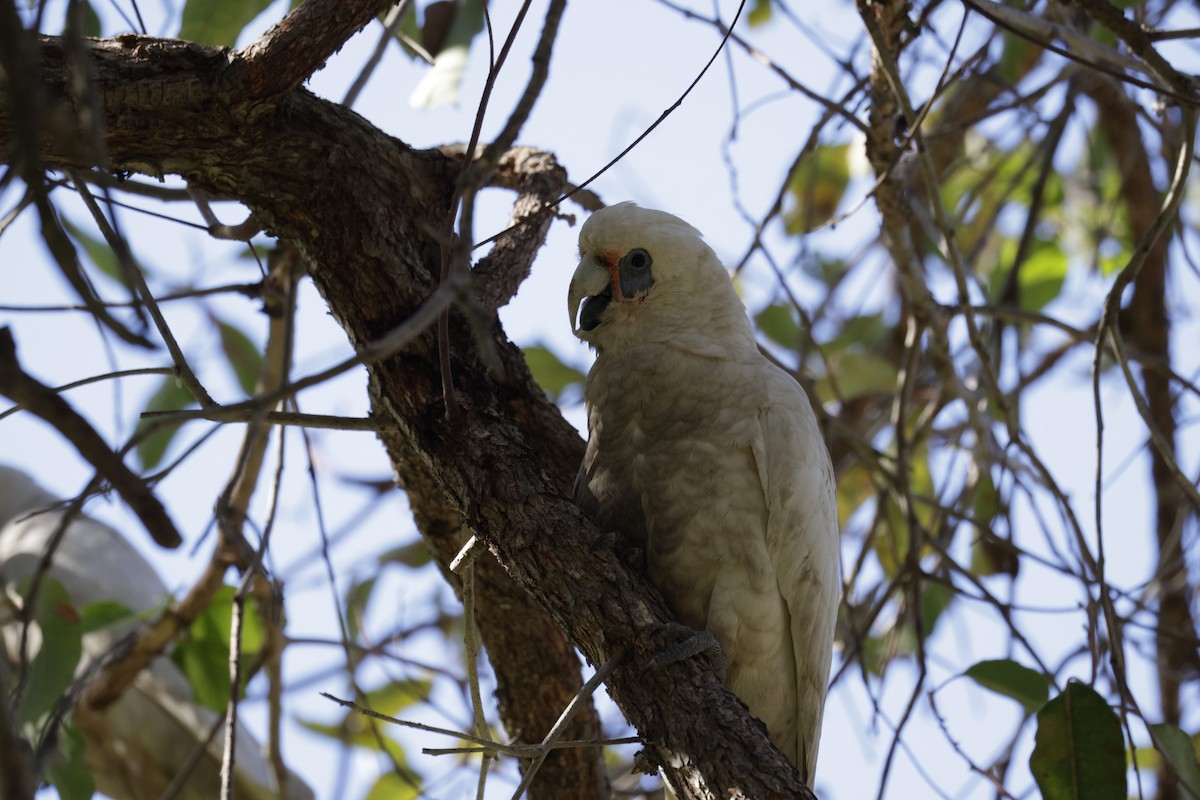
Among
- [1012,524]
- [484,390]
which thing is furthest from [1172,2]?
[484,390]

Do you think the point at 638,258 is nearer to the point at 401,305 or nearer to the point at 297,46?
the point at 401,305

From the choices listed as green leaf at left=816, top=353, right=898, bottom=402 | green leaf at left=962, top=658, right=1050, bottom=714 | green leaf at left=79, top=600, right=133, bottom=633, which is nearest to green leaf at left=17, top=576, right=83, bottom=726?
green leaf at left=79, top=600, right=133, bottom=633

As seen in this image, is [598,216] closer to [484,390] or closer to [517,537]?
[484,390]

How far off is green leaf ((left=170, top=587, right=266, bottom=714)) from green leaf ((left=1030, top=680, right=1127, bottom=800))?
1.84 metres

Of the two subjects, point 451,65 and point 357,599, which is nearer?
point 451,65

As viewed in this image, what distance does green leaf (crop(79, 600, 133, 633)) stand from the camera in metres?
2.37

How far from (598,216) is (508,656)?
0.97 metres

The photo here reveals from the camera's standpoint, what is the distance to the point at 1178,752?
212cm

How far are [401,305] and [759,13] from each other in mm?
2946

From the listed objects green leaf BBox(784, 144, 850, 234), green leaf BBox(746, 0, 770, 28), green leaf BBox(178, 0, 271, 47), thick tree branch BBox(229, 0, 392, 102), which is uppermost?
green leaf BBox(746, 0, 770, 28)

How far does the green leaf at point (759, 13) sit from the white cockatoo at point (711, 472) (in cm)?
231

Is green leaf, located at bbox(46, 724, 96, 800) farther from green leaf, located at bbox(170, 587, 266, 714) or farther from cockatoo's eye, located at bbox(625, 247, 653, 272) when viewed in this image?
cockatoo's eye, located at bbox(625, 247, 653, 272)

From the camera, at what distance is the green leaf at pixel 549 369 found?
9.76ft

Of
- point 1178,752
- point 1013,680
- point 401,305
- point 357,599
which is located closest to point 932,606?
point 1013,680
